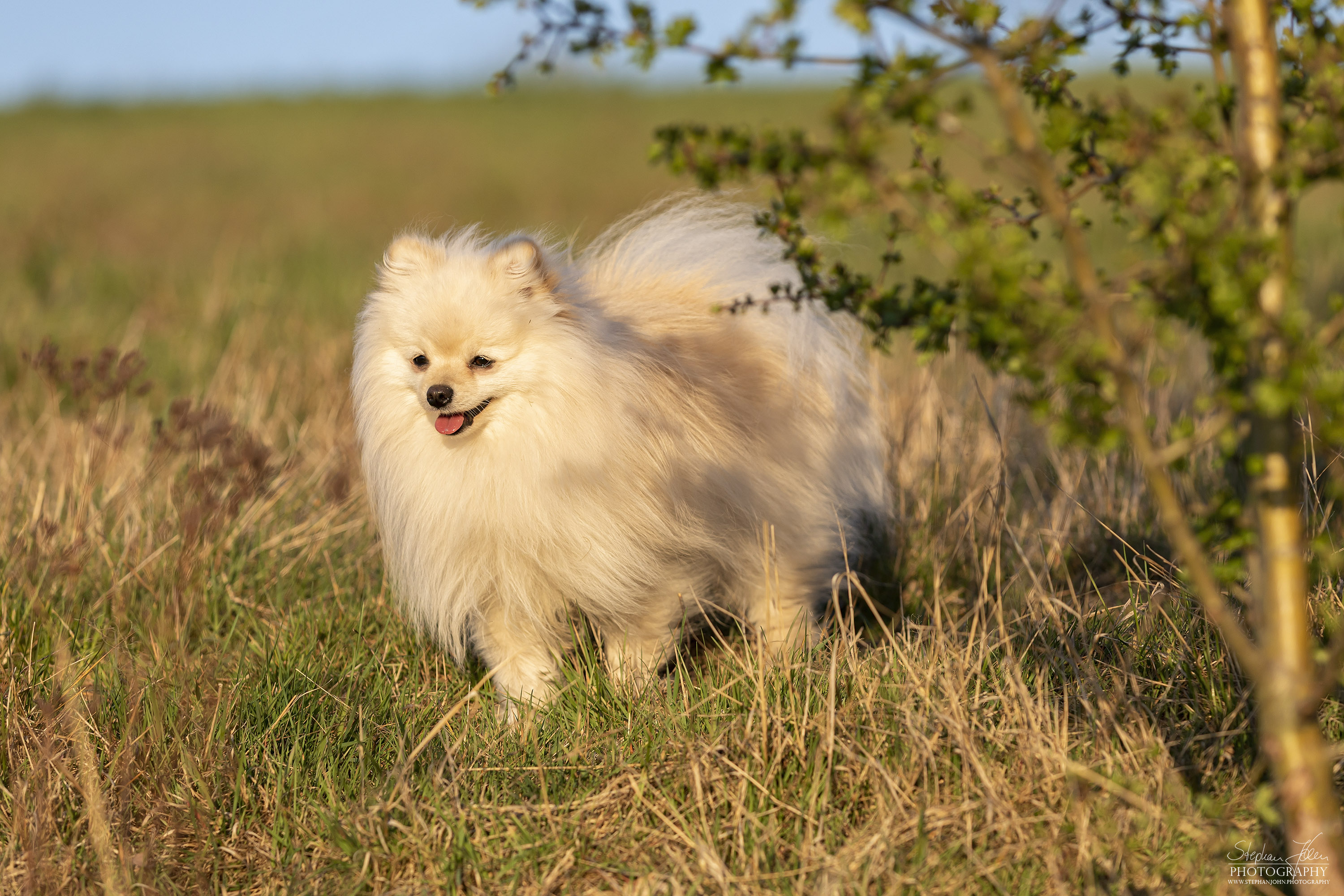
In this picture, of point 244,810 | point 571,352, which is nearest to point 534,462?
point 571,352

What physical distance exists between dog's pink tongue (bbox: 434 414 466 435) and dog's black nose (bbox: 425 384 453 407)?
0.27ft

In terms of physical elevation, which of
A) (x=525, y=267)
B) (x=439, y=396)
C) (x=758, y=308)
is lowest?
(x=439, y=396)

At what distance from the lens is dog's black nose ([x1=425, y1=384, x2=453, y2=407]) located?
2.78 meters

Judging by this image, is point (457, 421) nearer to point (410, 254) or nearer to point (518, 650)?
point (410, 254)

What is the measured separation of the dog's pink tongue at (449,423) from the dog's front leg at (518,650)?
56cm

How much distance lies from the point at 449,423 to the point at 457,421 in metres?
0.02

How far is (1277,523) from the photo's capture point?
1.58 meters

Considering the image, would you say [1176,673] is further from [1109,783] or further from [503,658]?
[503,658]

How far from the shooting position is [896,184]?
154cm

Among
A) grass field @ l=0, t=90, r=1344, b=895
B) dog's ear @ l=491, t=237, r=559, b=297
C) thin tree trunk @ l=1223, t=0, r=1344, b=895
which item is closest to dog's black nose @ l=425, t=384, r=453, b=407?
dog's ear @ l=491, t=237, r=559, b=297

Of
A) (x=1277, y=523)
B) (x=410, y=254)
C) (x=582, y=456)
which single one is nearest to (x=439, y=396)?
(x=582, y=456)

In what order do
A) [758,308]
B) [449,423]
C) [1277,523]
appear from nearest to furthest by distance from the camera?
1. [1277,523]
2. [449,423]
3. [758,308]

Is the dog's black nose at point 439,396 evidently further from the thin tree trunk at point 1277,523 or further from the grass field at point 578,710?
the thin tree trunk at point 1277,523

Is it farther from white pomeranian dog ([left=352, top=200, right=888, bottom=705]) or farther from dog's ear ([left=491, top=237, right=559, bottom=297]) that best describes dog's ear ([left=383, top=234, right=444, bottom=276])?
dog's ear ([left=491, top=237, right=559, bottom=297])
